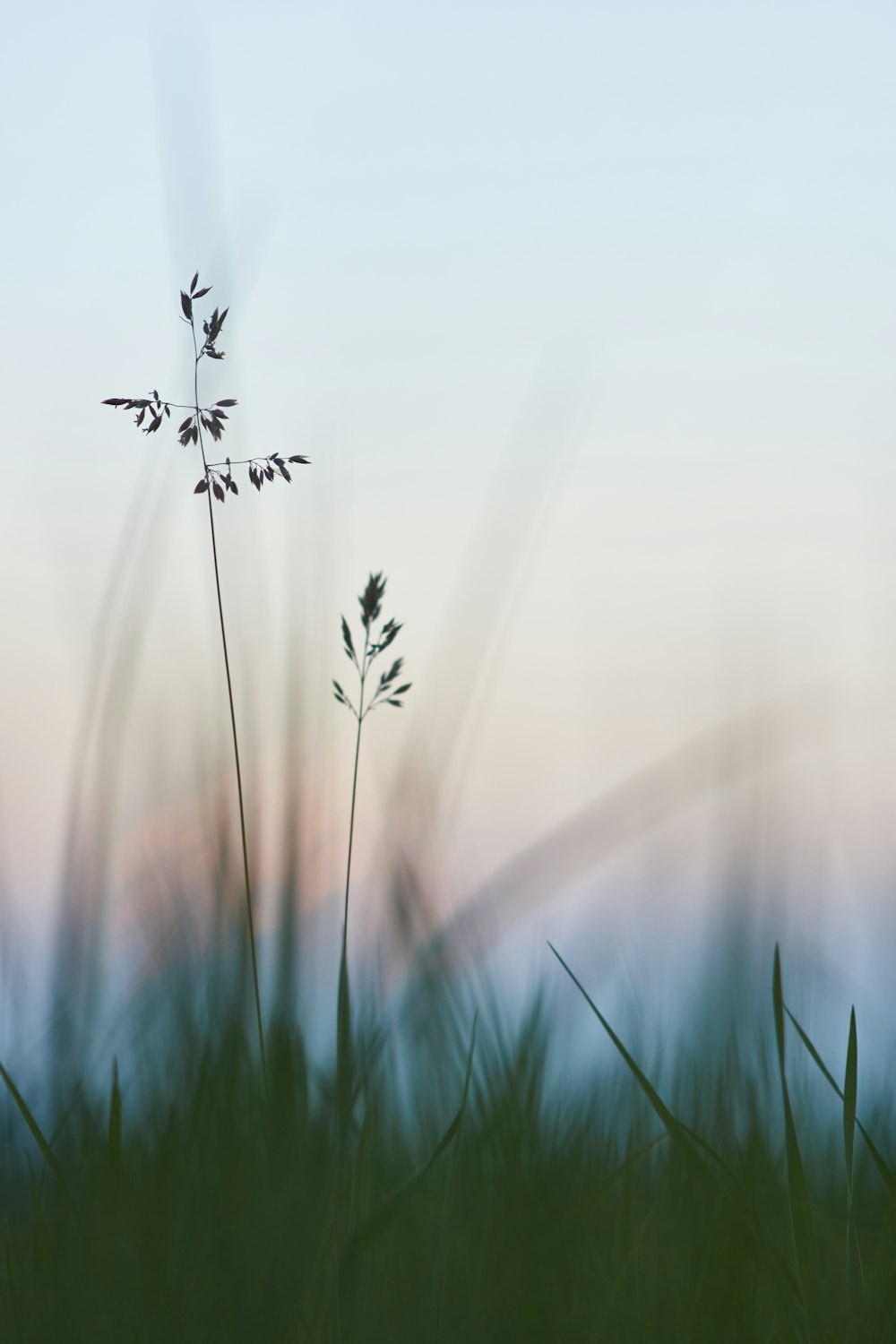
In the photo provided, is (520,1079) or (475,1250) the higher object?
(520,1079)

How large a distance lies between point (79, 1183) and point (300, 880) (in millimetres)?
484

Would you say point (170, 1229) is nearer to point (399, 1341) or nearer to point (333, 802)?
point (399, 1341)

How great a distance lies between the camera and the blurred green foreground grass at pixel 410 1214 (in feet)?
4.21

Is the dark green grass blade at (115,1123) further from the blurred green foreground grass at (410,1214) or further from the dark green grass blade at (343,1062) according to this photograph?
the dark green grass blade at (343,1062)

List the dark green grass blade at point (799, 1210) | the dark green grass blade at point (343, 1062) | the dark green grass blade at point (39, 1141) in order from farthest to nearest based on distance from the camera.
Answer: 1. the dark green grass blade at point (39, 1141)
2. the dark green grass blade at point (343, 1062)
3. the dark green grass blade at point (799, 1210)

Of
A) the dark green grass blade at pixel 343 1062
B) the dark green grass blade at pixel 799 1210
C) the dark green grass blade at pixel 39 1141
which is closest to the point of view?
the dark green grass blade at pixel 799 1210

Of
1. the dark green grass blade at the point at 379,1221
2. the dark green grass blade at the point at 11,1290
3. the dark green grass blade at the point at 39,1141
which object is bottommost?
the dark green grass blade at the point at 11,1290

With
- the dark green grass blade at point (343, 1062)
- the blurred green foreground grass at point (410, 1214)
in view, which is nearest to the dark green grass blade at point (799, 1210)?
the blurred green foreground grass at point (410, 1214)

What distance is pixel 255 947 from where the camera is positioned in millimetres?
1604

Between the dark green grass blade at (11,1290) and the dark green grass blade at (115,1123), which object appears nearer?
the dark green grass blade at (11,1290)

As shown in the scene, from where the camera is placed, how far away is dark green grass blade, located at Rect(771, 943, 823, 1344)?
4.09 ft

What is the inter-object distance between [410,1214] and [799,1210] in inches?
18.4

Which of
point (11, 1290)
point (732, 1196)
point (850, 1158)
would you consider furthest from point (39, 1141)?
point (850, 1158)

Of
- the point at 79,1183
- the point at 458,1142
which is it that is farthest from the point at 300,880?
the point at 79,1183
